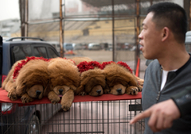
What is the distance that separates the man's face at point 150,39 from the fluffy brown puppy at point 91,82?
91 cm

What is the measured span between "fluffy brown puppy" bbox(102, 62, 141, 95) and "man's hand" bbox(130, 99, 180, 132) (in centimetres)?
135

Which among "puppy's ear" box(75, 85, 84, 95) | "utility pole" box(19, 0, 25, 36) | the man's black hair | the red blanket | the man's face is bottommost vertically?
the red blanket

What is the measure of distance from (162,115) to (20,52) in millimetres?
3422

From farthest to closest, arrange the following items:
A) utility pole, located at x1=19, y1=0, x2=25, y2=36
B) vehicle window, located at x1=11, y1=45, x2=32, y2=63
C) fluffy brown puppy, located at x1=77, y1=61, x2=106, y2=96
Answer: utility pole, located at x1=19, y1=0, x2=25, y2=36, vehicle window, located at x1=11, y1=45, x2=32, y2=63, fluffy brown puppy, located at x1=77, y1=61, x2=106, y2=96

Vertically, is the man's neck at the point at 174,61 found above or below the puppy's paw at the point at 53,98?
above

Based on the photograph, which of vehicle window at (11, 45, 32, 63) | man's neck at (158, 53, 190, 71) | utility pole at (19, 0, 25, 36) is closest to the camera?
man's neck at (158, 53, 190, 71)

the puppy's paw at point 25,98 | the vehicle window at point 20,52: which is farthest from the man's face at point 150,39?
the vehicle window at point 20,52

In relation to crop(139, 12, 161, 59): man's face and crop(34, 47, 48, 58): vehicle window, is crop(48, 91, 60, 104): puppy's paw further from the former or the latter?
crop(34, 47, 48, 58): vehicle window

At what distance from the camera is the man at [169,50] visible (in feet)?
3.74

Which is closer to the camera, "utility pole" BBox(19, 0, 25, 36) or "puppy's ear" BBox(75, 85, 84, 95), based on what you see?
"puppy's ear" BBox(75, 85, 84, 95)

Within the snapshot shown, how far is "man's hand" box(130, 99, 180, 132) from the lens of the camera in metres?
0.76

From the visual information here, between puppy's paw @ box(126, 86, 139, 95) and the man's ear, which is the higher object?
the man's ear

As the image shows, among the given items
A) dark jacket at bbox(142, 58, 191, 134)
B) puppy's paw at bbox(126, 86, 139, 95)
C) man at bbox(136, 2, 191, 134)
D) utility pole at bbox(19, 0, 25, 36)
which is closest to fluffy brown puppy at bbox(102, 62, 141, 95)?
puppy's paw at bbox(126, 86, 139, 95)

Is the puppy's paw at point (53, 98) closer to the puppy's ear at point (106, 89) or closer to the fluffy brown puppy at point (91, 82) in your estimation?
the fluffy brown puppy at point (91, 82)
